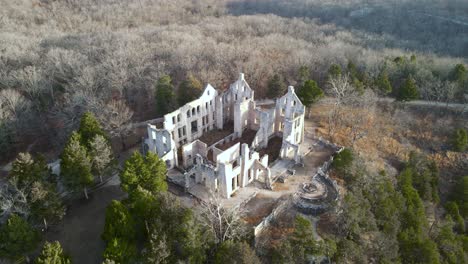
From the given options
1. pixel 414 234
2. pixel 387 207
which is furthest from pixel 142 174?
pixel 414 234

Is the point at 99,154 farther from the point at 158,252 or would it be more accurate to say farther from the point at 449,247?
the point at 449,247

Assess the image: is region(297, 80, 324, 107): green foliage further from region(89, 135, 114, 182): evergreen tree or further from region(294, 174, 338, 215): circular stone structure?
region(89, 135, 114, 182): evergreen tree

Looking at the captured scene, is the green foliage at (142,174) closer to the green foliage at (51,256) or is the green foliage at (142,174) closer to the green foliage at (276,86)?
the green foliage at (51,256)

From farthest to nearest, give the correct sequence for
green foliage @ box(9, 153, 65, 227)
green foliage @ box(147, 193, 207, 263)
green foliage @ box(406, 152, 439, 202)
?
green foliage @ box(406, 152, 439, 202) → green foliage @ box(9, 153, 65, 227) → green foliage @ box(147, 193, 207, 263)

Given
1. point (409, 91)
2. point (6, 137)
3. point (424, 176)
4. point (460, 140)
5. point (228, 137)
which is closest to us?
point (424, 176)

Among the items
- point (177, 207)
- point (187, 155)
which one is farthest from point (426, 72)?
point (177, 207)

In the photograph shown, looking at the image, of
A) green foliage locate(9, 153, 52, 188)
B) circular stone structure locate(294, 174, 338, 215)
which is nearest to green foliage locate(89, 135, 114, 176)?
green foliage locate(9, 153, 52, 188)
